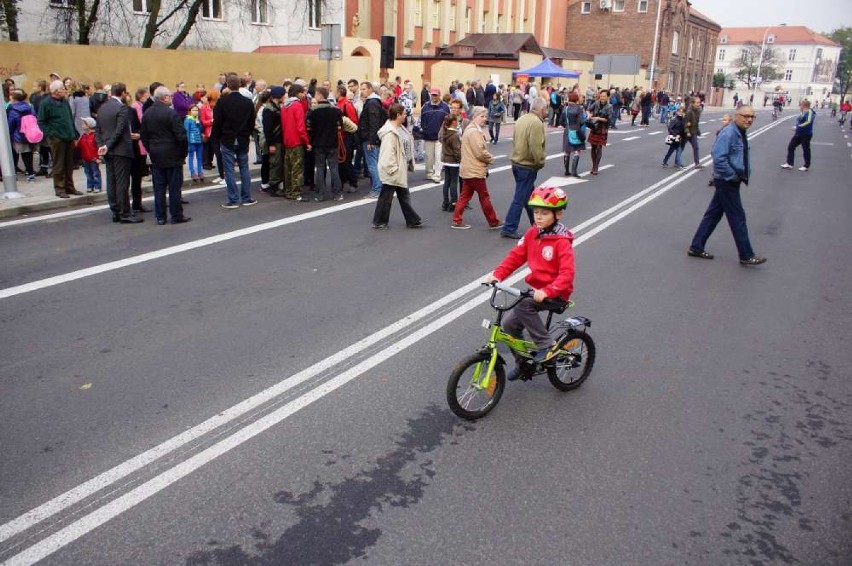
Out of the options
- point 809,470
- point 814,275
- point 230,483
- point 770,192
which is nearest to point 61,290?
point 230,483

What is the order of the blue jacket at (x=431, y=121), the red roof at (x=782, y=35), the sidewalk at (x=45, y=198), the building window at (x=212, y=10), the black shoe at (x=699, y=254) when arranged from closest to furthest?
A: the black shoe at (x=699, y=254) < the sidewalk at (x=45, y=198) < the blue jacket at (x=431, y=121) < the building window at (x=212, y=10) < the red roof at (x=782, y=35)

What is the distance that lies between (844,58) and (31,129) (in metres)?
151

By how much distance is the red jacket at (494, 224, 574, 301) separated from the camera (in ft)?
15.4

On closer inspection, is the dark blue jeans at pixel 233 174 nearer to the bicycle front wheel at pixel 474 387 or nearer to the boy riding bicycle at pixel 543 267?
the boy riding bicycle at pixel 543 267

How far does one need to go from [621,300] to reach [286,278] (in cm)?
366

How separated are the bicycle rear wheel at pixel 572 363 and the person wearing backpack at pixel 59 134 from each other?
9.96 m

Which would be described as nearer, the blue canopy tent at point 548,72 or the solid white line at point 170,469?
the solid white line at point 170,469

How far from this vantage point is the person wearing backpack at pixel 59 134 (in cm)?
1173

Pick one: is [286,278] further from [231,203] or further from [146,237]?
[231,203]

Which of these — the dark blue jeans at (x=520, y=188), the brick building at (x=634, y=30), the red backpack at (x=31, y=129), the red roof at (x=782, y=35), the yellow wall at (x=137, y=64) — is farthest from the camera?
the red roof at (x=782, y=35)

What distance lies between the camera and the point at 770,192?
15.4 meters

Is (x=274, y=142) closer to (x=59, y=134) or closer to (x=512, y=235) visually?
(x=59, y=134)

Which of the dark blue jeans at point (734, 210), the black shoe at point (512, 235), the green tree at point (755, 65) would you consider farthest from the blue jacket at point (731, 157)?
the green tree at point (755, 65)

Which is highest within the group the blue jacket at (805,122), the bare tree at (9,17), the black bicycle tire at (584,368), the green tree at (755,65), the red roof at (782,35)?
the red roof at (782,35)
